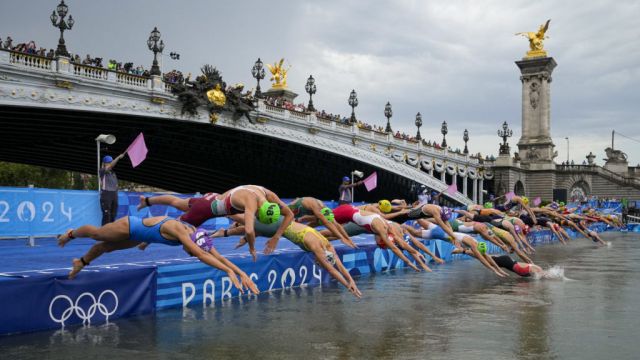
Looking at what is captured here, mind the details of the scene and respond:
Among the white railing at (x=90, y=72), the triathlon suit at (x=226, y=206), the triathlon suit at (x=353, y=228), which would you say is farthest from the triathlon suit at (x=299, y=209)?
the white railing at (x=90, y=72)

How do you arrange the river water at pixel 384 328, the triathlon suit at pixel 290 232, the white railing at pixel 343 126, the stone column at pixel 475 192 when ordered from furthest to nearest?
the stone column at pixel 475 192, the white railing at pixel 343 126, the triathlon suit at pixel 290 232, the river water at pixel 384 328

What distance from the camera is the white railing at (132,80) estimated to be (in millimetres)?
45125

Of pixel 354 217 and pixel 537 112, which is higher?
pixel 537 112

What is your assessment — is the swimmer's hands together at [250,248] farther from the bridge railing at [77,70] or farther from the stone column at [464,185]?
the stone column at [464,185]

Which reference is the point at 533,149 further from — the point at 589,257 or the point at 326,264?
the point at 326,264

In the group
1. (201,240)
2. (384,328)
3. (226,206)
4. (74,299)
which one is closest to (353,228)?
(226,206)

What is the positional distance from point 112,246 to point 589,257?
2349 centimetres

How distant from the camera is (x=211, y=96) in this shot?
50938 millimetres

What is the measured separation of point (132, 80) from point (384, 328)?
38876 mm

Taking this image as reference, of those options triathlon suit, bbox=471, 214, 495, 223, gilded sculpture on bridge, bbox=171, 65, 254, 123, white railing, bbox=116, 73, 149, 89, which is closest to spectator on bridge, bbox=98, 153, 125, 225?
triathlon suit, bbox=471, 214, 495, 223

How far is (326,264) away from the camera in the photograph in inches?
531

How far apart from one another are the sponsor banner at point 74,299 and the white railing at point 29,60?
2993 centimetres

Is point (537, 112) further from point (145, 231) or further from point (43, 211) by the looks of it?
point (145, 231)

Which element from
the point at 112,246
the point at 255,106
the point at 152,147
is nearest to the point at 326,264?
the point at 112,246
